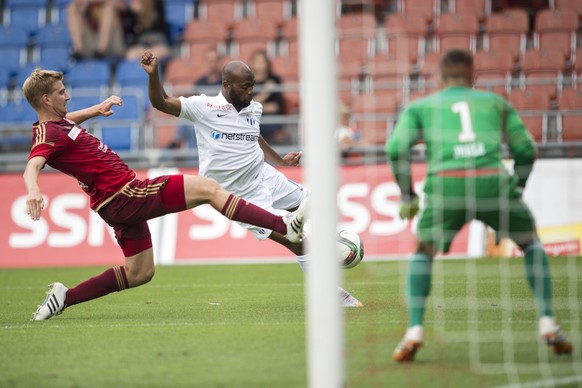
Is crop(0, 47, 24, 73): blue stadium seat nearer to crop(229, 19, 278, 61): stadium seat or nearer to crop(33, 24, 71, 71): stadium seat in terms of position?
crop(33, 24, 71, 71): stadium seat

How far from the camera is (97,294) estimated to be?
324 inches

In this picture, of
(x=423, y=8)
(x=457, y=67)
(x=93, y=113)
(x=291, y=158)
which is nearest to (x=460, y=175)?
(x=457, y=67)


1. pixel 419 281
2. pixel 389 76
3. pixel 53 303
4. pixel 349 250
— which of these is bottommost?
pixel 53 303

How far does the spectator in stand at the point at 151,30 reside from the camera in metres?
18.4

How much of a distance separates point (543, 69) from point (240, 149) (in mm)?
9044

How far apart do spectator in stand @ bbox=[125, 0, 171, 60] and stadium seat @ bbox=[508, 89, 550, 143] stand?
6673mm

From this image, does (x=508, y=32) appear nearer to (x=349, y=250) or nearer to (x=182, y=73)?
(x=182, y=73)

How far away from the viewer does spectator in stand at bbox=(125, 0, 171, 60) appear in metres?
18.4

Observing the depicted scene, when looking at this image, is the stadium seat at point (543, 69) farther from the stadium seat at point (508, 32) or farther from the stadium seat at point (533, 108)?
the stadium seat at point (508, 32)

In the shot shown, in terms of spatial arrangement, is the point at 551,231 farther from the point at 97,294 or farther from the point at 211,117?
the point at 97,294

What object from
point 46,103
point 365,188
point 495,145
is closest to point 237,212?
point 46,103

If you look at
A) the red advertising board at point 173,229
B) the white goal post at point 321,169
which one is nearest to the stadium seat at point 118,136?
the red advertising board at point 173,229

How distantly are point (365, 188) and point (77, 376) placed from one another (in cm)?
920

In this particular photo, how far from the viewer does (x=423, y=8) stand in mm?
18312
